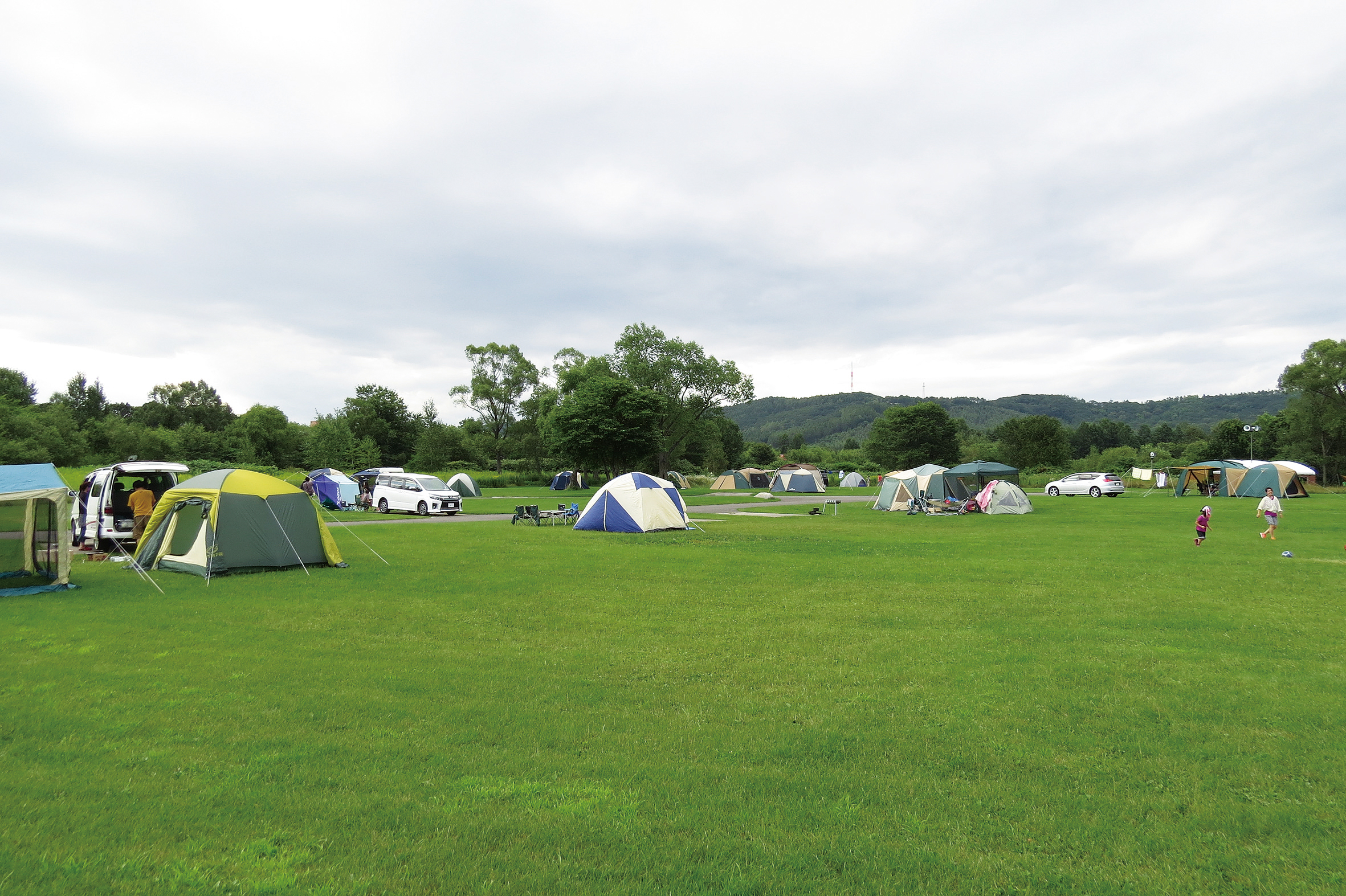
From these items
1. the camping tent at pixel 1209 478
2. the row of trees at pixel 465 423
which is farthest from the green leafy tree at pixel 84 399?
the camping tent at pixel 1209 478

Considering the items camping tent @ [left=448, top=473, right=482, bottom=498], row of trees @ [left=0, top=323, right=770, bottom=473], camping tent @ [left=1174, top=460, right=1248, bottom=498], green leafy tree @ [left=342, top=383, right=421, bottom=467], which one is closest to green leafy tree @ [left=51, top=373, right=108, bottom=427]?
row of trees @ [left=0, top=323, right=770, bottom=473]

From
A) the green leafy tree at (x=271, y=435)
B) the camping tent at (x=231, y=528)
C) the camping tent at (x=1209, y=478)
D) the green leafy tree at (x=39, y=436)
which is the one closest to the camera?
the camping tent at (x=231, y=528)

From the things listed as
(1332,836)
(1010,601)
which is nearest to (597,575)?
(1010,601)

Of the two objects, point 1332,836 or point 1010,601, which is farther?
point 1010,601

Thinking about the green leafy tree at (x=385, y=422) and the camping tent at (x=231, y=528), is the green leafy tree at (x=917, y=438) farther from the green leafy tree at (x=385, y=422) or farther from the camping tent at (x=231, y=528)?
the camping tent at (x=231, y=528)

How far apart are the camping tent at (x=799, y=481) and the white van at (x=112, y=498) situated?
45.0 meters

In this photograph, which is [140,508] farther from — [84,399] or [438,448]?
[84,399]

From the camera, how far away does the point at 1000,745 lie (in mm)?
5094

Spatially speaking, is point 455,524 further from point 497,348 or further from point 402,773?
point 497,348

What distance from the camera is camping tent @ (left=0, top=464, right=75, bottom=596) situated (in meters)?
11.1

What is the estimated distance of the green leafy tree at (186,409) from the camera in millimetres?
74375

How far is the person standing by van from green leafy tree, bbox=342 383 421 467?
56.1 metres

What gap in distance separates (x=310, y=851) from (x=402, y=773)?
92 cm

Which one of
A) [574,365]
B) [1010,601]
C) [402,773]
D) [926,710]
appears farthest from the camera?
[574,365]
